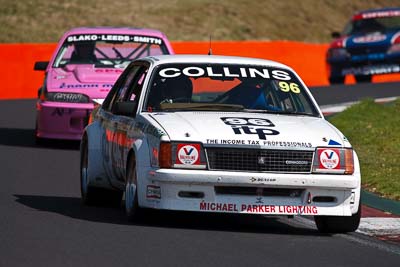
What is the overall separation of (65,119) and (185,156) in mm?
7680

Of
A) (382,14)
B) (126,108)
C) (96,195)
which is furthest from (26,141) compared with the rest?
(382,14)

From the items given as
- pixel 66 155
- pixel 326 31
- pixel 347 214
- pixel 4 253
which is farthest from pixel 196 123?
pixel 326 31

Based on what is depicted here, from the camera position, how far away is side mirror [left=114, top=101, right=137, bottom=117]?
11.0 m

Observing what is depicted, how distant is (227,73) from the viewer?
1152 centimetres

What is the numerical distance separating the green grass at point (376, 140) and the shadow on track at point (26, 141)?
3717 mm

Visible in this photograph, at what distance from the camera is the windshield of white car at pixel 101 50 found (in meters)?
18.5

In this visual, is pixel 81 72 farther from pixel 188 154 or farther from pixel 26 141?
pixel 188 154

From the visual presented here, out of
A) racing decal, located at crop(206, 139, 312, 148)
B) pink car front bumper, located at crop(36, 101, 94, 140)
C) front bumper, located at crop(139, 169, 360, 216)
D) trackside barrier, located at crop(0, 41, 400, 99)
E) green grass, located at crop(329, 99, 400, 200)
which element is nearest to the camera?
front bumper, located at crop(139, 169, 360, 216)

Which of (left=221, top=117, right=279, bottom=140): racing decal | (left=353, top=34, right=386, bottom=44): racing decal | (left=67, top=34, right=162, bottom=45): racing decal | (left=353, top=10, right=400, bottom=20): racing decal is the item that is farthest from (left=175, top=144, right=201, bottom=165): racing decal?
(left=353, top=10, right=400, bottom=20): racing decal

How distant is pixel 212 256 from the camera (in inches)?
353

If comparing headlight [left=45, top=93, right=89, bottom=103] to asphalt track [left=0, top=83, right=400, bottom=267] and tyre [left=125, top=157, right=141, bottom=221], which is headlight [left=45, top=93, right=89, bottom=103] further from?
tyre [left=125, top=157, right=141, bottom=221]

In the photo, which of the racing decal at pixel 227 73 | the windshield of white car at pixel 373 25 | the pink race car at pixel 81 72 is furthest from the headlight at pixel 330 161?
the windshield of white car at pixel 373 25

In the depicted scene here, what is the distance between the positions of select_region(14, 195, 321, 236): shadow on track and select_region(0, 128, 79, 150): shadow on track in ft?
18.8

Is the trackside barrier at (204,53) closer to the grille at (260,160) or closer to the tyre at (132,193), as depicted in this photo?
the tyre at (132,193)
